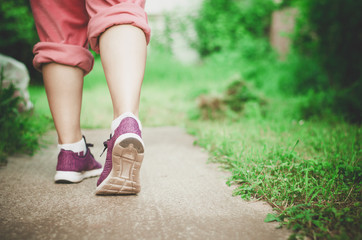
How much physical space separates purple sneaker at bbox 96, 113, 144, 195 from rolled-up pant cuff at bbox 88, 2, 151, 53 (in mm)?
341

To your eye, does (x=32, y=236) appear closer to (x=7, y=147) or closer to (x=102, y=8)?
(x=102, y=8)

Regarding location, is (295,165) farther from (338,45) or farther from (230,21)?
(230,21)

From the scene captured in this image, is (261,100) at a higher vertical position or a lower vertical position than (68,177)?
higher

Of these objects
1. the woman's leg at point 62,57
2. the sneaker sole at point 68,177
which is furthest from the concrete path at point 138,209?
the woman's leg at point 62,57

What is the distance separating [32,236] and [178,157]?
3.11 feet

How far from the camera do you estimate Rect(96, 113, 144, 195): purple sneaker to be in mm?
905

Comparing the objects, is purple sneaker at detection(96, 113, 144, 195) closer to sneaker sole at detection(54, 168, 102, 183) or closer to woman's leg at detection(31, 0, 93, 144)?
sneaker sole at detection(54, 168, 102, 183)

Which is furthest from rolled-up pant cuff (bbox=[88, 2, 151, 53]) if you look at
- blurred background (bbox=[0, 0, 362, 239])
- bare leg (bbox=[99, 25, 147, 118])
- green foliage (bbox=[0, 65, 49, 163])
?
green foliage (bbox=[0, 65, 49, 163])

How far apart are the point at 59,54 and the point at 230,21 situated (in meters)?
8.52

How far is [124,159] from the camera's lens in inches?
36.8

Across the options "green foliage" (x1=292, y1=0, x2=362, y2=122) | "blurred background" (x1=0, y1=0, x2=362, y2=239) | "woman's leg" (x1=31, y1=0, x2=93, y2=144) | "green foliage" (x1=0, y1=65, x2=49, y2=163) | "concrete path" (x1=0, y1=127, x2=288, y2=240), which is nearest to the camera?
"concrete path" (x1=0, y1=127, x2=288, y2=240)

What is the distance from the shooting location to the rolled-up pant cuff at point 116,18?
37.7 inches

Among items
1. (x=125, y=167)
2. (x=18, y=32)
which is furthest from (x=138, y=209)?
(x=18, y=32)

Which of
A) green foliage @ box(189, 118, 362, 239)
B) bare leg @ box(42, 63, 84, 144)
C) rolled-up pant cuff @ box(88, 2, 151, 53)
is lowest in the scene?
green foliage @ box(189, 118, 362, 239)
